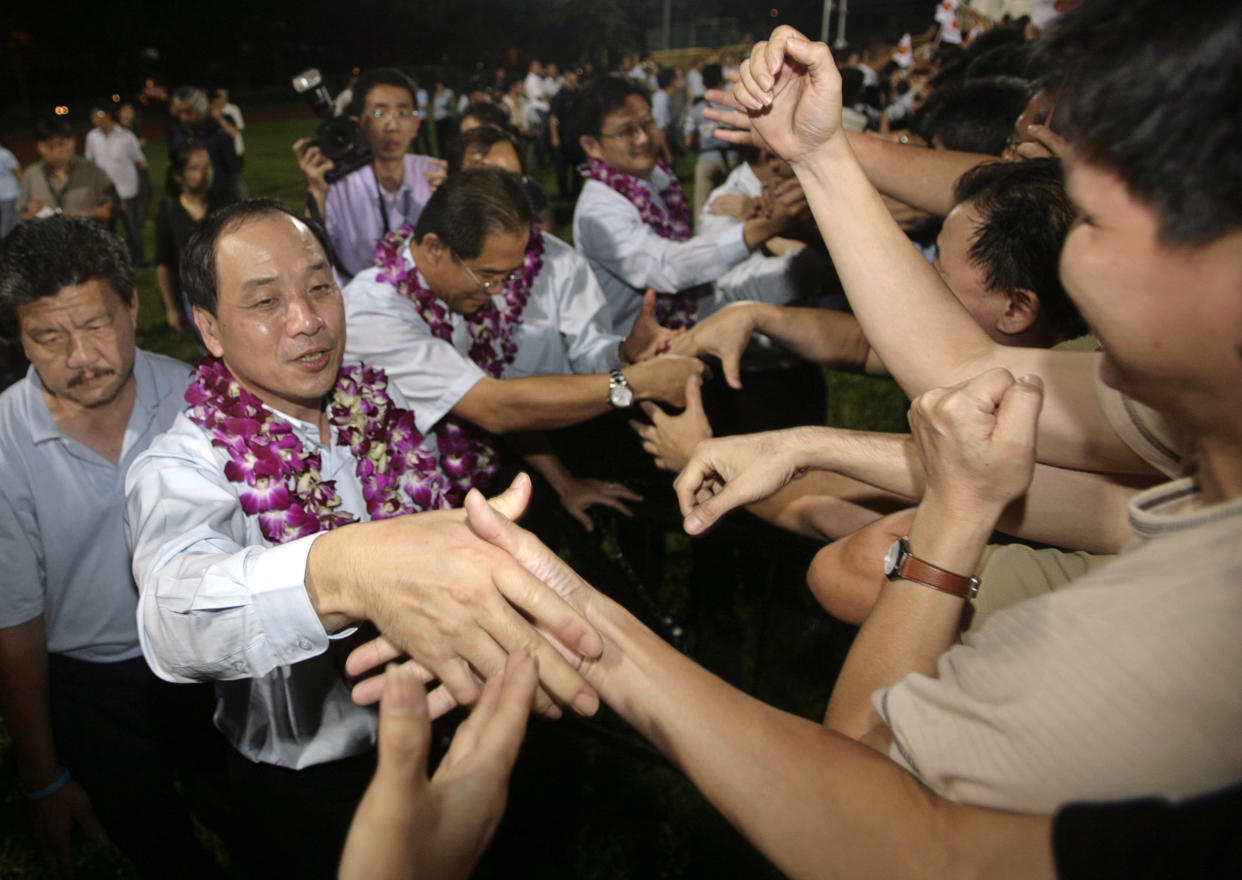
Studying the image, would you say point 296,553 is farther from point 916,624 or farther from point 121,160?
point 121,160

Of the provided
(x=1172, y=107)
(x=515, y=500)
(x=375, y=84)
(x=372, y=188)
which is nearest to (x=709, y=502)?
(x=515, y=500)

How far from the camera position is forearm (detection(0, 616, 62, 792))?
7.23 feet

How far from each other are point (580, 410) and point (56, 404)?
1.66m

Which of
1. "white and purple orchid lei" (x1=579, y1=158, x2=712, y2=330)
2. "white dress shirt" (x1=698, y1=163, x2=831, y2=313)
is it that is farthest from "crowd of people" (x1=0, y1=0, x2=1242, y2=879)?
"white and purple orchid lei" (x1=579, y1=158, x2=712, y2=330)

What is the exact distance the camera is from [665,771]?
3.21 meters

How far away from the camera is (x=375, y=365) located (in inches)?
119

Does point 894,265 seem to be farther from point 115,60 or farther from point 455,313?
point 115,60

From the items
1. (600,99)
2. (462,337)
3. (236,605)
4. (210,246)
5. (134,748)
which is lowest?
(134,748)

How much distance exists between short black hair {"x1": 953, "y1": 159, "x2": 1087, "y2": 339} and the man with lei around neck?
2.50 m

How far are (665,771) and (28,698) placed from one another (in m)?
2.15

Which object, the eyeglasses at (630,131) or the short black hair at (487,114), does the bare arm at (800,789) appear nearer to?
the eyeglasses at (630,131)

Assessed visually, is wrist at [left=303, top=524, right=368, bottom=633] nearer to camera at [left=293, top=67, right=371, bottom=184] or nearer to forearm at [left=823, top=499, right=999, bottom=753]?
forearm at [left=823, top=499, right=999, bottom=753]

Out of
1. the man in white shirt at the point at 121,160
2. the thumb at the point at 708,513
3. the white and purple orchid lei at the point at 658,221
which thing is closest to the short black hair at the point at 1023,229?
the thumb at the point at 708,513

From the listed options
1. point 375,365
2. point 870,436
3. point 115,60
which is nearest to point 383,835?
point 870,436
